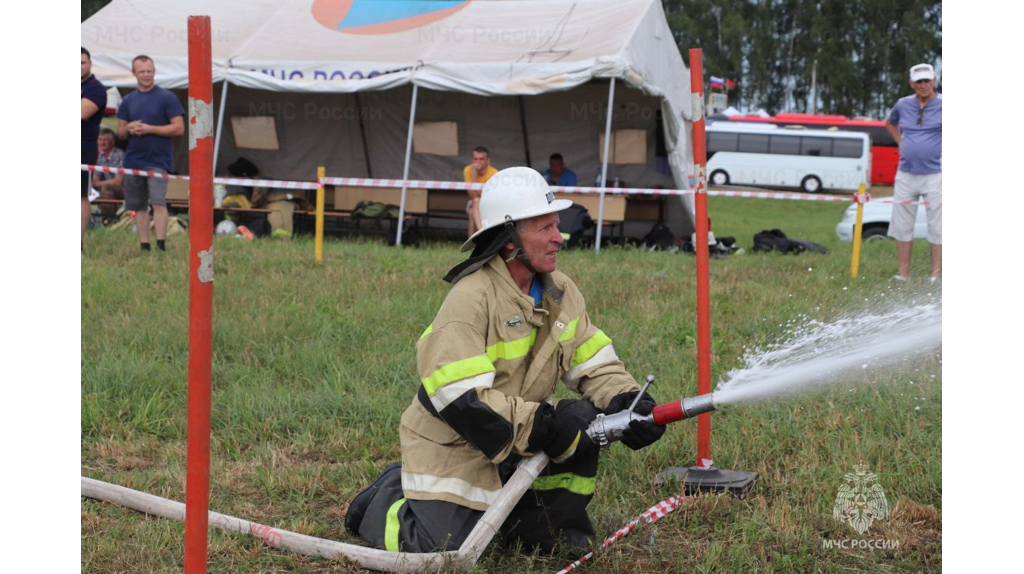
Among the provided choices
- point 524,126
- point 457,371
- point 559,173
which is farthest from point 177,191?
point 457,371

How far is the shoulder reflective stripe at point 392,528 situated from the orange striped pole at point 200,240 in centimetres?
118

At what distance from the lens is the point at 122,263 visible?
9.45 meters

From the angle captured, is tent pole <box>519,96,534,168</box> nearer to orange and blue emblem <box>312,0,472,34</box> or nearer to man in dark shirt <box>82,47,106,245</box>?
orange and blue emblem <box>312,0,472,34</box>

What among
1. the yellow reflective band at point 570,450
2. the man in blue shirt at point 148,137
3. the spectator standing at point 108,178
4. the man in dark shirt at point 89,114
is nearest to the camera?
the yellow reflective band at point 570,450

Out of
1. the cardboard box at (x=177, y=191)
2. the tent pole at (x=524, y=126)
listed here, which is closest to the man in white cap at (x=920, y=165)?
the tent pole at (x=524, y=126)

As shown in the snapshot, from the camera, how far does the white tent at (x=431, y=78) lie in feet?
43.0

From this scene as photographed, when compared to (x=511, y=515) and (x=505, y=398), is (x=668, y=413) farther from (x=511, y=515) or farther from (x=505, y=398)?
(x=511, y=515)

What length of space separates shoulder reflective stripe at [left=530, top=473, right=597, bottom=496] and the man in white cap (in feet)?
18.9

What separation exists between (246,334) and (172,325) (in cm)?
59

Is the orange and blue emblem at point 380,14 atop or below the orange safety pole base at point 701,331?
atop

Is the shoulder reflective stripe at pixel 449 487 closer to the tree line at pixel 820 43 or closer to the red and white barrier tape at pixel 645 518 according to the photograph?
the red and white barrier tape at pixel 645 518

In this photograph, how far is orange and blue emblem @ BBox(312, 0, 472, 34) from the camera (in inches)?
580

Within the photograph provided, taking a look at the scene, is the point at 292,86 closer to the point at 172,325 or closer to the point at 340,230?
the point at 340,230

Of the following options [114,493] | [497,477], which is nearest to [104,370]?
[114,493]
